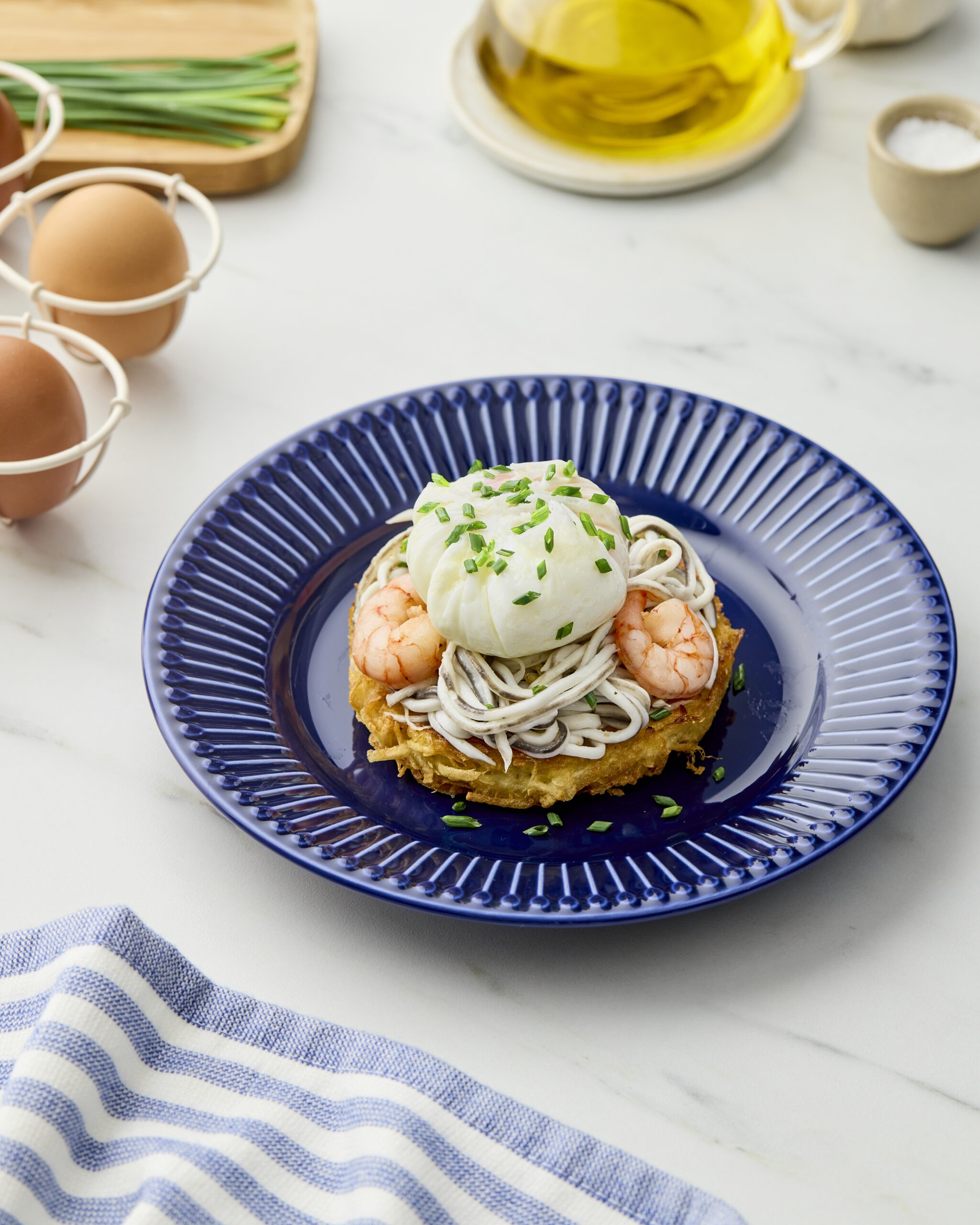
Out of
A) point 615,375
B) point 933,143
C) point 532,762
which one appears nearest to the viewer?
point 532,762

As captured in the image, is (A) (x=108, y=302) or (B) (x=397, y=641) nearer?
(B) (x=397, y=641)

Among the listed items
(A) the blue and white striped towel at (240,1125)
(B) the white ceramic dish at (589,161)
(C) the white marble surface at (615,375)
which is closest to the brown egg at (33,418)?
(C) the white marble surface at (615,375)

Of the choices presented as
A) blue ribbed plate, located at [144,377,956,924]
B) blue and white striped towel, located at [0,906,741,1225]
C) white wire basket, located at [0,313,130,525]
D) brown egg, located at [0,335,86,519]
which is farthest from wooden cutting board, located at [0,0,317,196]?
blue and white striped towel, located at [0,906,741,1225]

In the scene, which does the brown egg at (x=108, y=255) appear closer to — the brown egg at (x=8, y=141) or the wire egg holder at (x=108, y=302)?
the wire egg holder at (x=108, y=302)

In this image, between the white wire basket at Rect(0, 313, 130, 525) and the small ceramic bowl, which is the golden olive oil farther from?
the white wire basket at Rect(0, 313, 130, 525)

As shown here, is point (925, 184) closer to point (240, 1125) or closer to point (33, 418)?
point (33, 418)

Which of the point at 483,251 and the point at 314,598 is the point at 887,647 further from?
the point at 483,251

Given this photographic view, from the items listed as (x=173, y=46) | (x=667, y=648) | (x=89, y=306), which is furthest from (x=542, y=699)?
(x=173, y=46)
